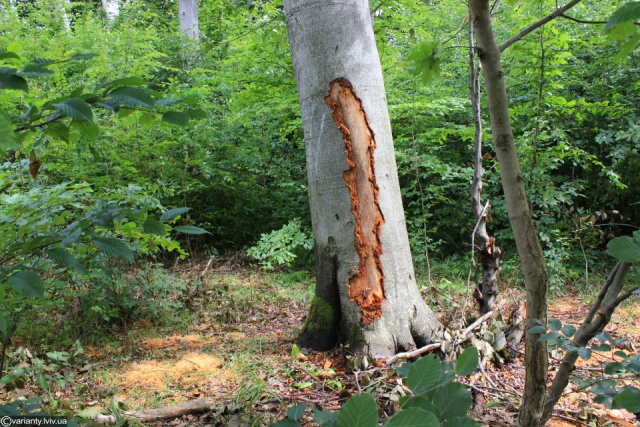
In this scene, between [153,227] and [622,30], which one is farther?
[153,227]

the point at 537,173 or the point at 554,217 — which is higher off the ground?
the point at 537,173

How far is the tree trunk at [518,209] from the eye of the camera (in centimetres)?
137

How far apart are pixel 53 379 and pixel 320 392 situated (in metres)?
1.55

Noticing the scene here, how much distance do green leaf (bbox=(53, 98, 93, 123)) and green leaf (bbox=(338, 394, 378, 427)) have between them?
34.5 inches

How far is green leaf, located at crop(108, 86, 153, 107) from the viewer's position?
1.12 meters

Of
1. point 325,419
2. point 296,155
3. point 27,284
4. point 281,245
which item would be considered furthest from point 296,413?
point 296,155

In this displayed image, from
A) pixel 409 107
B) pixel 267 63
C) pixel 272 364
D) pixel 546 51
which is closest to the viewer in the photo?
pixel 272 364

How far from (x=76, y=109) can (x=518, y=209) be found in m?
1.28

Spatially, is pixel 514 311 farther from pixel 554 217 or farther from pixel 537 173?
pixel 554 217

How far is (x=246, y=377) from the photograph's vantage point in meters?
2.66

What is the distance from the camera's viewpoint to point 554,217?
19.6 ft

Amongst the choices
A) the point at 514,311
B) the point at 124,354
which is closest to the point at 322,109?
the point at 514,311

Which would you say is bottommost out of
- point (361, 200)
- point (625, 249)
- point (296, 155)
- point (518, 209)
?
point (625, 249)

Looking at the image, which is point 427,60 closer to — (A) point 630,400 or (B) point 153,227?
(B) point 153,227
